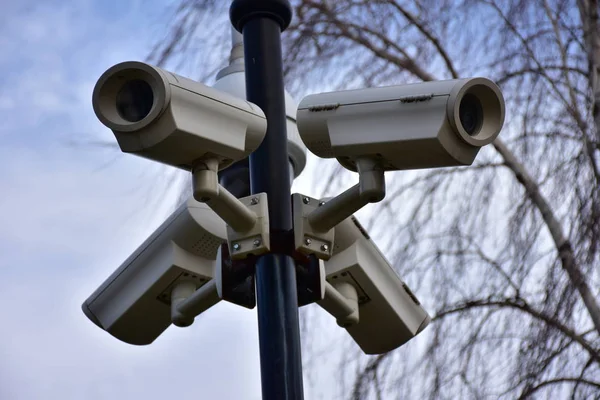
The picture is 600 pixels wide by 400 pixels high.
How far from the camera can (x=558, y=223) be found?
4.52m

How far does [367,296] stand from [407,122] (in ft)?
2.63

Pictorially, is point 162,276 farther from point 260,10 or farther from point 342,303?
point 260,10

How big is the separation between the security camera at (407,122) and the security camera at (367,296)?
1.63ft

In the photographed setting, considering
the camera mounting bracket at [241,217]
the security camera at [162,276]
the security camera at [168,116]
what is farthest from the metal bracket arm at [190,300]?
the security camera at [168,116]

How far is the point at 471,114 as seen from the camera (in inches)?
109

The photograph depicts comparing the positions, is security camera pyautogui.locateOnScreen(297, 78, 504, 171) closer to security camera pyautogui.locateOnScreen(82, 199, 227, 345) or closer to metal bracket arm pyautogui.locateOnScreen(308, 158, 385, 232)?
metal bracket arm pyautogui.locateOnScreen(308, 158, 385, 232)

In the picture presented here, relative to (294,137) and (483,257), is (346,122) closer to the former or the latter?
(294,137)

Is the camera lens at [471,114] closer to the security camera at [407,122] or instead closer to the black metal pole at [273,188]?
the security camera at [407,122]

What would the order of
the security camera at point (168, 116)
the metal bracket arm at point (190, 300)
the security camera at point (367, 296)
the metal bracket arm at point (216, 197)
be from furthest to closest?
the security camera at point (367, 296)
the metal bracket arm at point (190, 300)
the metal bracket arm at point (216, 197)
the security camera at point (168, 116)

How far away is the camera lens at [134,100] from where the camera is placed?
8.67 feet

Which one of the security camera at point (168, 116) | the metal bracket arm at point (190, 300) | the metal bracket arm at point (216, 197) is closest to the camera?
the security camera at point (168, 116)

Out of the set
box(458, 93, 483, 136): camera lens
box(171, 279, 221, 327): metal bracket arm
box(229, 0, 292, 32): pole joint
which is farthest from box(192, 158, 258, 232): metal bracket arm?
box(229, 0, 292, 32): pole joint

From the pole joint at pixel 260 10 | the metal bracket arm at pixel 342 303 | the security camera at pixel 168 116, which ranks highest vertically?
the pole joint at pixel 260 10

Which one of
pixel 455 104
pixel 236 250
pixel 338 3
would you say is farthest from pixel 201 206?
pixel 338 3
